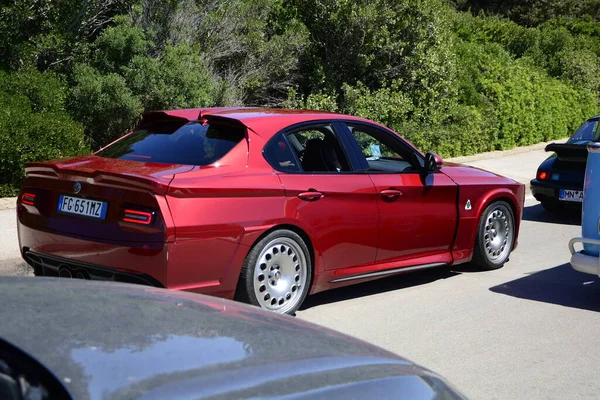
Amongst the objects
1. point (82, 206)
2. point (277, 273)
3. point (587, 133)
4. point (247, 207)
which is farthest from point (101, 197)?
Result: point (587, 133)

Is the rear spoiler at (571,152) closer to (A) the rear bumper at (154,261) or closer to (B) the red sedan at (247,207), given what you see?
(B) the red sedan at (247,207)

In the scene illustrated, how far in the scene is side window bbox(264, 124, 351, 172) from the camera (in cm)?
673

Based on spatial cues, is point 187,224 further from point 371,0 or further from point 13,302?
point 371,0

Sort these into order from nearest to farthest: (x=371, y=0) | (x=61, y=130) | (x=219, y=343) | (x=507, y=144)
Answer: (x=219, y=343) → (x=61, y=130) → (x=371, y=0) → (x=507, y=144)

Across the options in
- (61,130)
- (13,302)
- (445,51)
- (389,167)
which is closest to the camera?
(13,302)

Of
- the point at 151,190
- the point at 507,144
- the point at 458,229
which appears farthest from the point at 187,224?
the point at 507,144

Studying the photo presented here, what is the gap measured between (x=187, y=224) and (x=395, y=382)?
339 centimetres

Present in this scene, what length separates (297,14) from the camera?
653 inches

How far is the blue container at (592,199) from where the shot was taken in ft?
23.6

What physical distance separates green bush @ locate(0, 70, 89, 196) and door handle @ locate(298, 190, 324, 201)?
5.77 m

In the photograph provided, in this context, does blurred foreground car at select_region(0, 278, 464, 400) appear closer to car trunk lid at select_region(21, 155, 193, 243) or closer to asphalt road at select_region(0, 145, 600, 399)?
car trunk lid at select_region(21, 155, 193, 243)

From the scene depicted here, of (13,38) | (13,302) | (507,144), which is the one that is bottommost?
(507,144)

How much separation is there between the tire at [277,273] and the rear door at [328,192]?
20 centimetres

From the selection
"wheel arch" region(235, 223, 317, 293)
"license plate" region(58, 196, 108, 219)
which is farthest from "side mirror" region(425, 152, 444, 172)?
"license plate" region(58, 196, 108, 219)
